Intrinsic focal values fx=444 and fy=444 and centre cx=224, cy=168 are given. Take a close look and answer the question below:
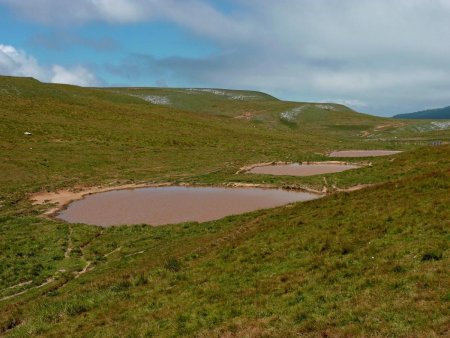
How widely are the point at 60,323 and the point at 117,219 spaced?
75.9 feet

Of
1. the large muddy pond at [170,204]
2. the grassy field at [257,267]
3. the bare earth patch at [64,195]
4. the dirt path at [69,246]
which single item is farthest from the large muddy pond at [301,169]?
the dirt path at [69,246]

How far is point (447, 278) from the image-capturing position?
1472 centimetres

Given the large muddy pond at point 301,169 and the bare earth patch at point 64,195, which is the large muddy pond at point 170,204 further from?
the large muddy pond at point 301,169

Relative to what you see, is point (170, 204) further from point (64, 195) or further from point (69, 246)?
point (64, 195)

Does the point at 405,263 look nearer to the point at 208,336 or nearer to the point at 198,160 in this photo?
the point at 208,336

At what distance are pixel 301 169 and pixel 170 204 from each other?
86.4 ft

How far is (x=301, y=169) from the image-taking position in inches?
2596

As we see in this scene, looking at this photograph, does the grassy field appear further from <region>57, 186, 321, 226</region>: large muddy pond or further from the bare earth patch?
<region>57, 186, 321, 226</region>: large muddy pond

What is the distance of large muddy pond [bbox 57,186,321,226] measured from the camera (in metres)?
41.0

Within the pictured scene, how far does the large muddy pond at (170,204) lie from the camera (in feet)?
135

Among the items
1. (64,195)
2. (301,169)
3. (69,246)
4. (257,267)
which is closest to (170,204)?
(69,246)

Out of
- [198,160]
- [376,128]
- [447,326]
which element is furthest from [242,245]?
[376,128]

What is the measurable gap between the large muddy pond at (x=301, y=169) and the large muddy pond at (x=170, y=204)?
40.1 feet

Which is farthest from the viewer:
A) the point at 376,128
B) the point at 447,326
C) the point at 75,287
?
the point at 376,128
